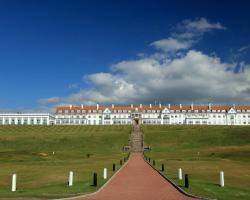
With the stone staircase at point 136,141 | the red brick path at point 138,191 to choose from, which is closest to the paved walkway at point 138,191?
the red brick path at point 138,191

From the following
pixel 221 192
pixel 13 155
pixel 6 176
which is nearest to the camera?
pixel 221 192

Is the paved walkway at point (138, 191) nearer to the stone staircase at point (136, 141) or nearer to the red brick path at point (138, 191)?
the red brick path at point (138, 191)

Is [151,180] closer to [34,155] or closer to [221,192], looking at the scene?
[221,192]

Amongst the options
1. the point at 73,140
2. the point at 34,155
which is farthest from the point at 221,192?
the point at 73,140

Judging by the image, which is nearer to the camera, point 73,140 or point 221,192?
point 221,192

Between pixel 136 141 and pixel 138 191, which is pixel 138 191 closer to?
pixel 138 191

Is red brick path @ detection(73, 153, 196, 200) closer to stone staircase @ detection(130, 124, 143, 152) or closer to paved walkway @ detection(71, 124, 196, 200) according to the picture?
paved walkway @ detection(71, 124, 196, 200)

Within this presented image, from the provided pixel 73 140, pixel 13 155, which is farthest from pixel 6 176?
pixel 73 140

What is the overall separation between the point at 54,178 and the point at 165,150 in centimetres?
5536

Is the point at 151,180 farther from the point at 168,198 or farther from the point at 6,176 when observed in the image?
the point at 6,176

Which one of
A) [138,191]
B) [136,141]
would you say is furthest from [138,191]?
[136,141]

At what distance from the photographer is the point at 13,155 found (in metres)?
67.5

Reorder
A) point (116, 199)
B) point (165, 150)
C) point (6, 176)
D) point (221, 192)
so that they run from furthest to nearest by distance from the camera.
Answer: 1. point (165, 150)
2. point (6, 176)
3. point (221, 192)
4. point (116, 199)

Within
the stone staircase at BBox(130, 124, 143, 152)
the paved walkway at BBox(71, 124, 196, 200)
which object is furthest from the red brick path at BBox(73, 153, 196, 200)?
the stone staircase at BBox(130, 124, 143, 152)
